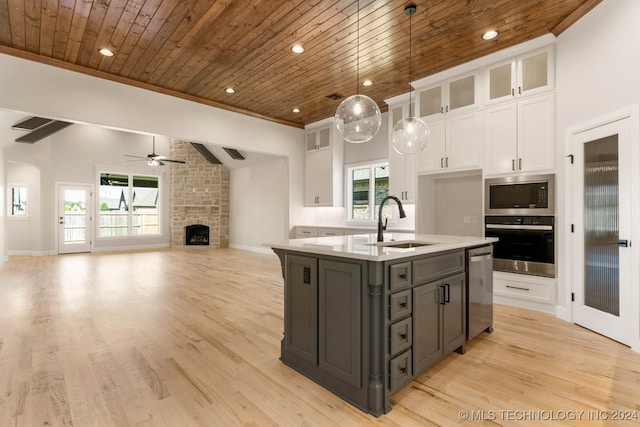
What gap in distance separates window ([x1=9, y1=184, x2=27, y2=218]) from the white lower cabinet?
11.3 meters

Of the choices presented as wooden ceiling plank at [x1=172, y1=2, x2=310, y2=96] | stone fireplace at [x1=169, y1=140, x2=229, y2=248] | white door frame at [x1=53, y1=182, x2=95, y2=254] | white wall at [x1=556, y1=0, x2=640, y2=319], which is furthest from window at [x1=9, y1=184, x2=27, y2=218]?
white wall at [x1=556, y1=0, x2=640, y2=319]

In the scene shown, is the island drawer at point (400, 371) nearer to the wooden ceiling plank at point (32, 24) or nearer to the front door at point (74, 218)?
the wooden ceiling plank at point (32, 24)

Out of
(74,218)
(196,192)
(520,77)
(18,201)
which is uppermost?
(520,77)

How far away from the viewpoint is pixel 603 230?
3127 millimetres

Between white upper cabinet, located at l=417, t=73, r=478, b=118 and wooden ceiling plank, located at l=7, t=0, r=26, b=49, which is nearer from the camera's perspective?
wooden ceiling plank, located at l=7, t=0, r=26, b=49

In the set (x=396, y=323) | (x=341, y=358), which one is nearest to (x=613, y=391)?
(x=396, y=323)

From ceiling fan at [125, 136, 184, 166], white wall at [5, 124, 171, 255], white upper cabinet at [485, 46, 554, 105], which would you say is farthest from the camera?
white wall at [5, 124, 171, 255]

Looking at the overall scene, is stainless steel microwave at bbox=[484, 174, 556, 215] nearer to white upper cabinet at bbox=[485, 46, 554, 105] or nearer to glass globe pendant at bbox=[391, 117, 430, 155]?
white upper cabinet at bbox=[485, 46, 554, 105]

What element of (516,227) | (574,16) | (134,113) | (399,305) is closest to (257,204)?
(134,113)

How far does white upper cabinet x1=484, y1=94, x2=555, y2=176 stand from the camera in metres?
3.73

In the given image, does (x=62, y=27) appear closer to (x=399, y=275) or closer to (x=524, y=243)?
(x=399, y=275)

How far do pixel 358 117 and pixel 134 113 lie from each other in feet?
13.0

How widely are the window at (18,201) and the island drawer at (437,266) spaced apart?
10807 mm

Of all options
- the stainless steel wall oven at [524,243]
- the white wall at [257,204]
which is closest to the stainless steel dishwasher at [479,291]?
the stainless steel wall oven at [524,243]
